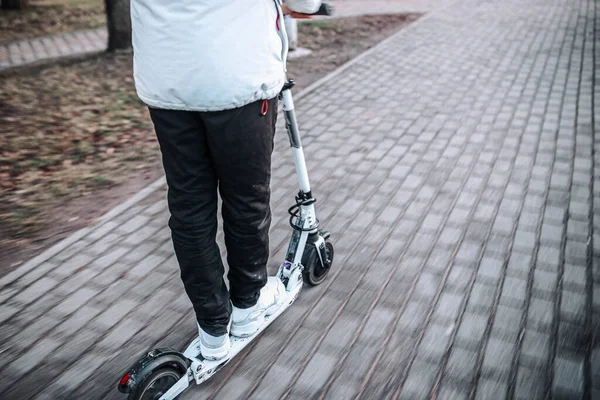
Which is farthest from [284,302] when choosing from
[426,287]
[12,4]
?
[12,4]

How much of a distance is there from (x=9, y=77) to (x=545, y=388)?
738 cm

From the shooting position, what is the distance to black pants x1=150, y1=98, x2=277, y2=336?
6.20ft

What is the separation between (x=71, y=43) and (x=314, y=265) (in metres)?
8.37

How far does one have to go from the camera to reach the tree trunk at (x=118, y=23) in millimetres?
7859

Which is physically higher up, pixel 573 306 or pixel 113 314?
pixel 573 306

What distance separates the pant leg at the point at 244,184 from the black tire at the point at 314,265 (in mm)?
513

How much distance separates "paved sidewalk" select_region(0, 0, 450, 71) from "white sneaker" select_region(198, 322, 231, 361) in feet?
23.2

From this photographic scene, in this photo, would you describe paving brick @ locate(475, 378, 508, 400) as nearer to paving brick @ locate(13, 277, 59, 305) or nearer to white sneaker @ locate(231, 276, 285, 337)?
white sneaker @ locate(231, 276, 285, 337)

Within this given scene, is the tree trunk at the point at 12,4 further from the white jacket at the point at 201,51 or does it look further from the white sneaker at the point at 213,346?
the white sneaker at the point at 213,346

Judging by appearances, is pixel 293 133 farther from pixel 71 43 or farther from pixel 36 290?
pixel 71 43

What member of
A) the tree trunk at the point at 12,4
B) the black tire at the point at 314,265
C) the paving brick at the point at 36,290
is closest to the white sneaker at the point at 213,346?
the black tire at the point at 314,265

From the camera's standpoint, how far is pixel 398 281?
304cm

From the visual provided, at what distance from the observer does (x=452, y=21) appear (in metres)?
9.98

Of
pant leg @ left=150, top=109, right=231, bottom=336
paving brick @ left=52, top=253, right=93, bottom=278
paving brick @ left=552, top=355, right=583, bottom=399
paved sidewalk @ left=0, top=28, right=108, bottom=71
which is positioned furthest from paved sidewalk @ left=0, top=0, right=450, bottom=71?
paving brick @ left=552, top=355, right=583, bottom=399
